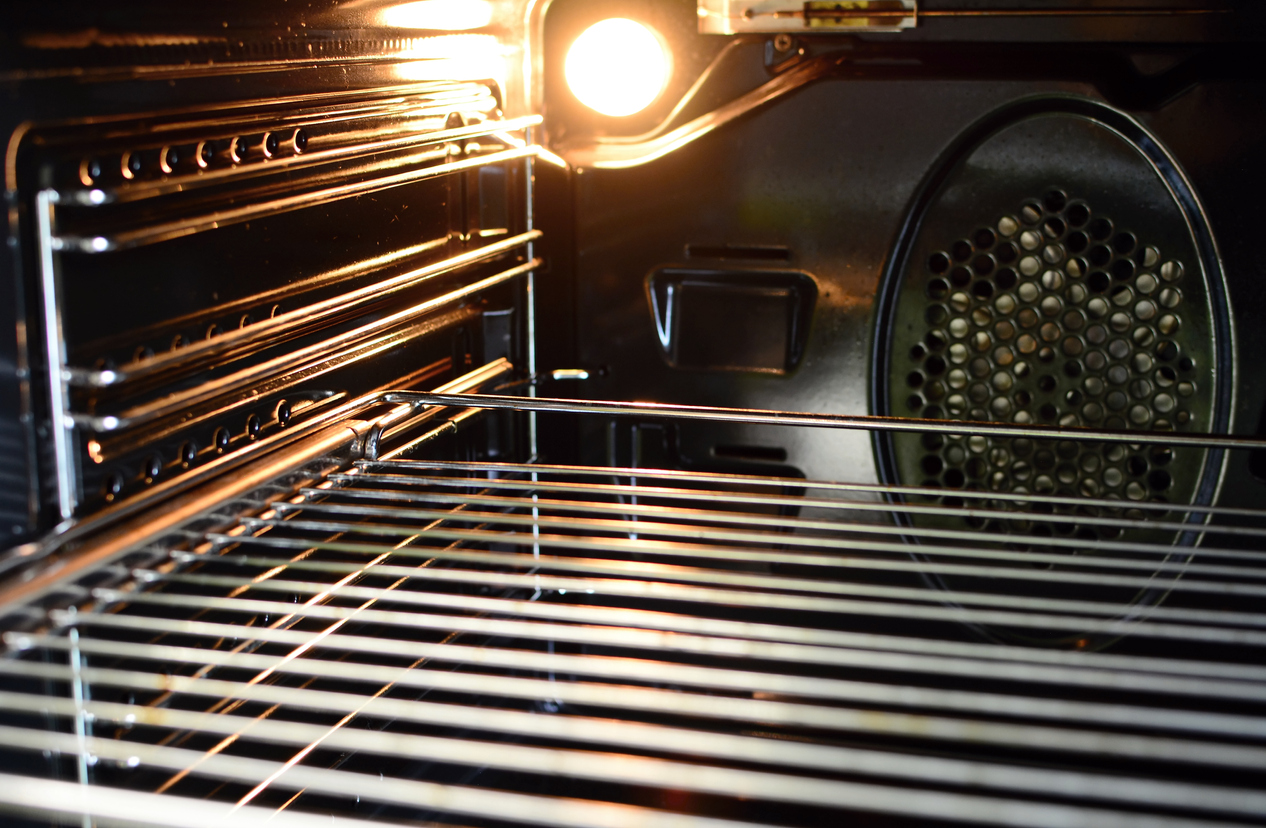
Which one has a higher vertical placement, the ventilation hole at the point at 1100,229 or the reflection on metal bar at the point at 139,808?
the ventilation hole at the point at 1100,229

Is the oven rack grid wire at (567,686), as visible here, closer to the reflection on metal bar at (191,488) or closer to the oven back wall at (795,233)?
the reflection on metal bar at (191,488)

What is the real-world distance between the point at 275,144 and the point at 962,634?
915 mm

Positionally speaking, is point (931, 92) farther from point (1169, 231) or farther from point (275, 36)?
point (275, 36)

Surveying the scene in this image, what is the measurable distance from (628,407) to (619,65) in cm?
53

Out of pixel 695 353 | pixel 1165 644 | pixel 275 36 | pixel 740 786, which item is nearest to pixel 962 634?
pixel 1165 644

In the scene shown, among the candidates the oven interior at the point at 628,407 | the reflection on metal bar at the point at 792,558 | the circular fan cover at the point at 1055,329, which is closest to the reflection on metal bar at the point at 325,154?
the oven interior at the point at 628,407

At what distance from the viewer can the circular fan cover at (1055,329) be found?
3.94ft

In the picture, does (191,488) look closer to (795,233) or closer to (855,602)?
(855,602)

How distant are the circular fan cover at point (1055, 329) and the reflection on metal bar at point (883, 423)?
0.32 meters

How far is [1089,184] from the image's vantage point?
1.21m

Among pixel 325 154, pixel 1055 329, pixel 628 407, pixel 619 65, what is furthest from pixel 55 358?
pixel 1055 329

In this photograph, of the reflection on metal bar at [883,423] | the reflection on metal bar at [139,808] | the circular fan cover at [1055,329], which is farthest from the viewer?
the circular fan cover at [1055,329]

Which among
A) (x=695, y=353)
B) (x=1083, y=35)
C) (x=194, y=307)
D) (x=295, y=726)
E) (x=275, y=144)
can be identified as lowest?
(x=295, y=726)

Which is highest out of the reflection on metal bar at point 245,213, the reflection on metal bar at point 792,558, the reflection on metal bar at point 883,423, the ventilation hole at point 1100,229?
the reflection on metal bar at point 245,213
